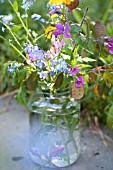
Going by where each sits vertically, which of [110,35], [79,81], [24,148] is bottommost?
[24,148]

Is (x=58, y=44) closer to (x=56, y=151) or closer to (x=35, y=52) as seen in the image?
(x=35, y=52)

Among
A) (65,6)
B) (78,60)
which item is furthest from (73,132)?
(65,6)

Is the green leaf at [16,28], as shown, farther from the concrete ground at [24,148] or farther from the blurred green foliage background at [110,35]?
the concrete ground at [24,148]

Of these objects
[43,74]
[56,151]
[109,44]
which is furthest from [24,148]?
[109,44]

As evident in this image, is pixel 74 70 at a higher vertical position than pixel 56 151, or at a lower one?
higher

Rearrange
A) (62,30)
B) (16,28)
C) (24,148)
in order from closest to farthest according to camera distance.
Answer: (62,30)
(16,28)
(24,148)

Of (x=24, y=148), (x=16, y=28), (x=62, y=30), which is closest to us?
(x=62, y=30)
